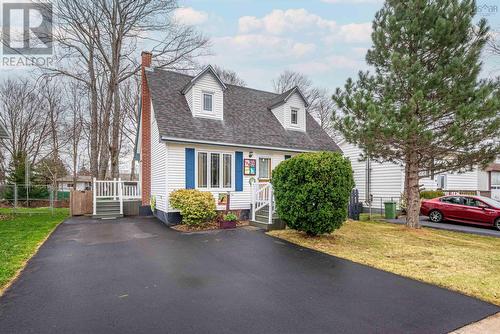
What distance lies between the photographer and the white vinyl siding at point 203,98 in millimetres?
13672

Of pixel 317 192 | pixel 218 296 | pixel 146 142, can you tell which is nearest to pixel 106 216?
pixel 146 142

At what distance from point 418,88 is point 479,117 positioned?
2065 millimetres

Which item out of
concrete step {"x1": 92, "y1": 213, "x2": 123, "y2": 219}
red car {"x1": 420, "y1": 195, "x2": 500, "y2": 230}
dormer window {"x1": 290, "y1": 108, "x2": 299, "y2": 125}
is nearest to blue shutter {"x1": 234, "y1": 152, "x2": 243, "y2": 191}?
dormer window {"x1": 290, "y1": 108, "x2": 299, "y2": 125}

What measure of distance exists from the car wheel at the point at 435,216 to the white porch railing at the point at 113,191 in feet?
51.5

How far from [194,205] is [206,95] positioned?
5.91m

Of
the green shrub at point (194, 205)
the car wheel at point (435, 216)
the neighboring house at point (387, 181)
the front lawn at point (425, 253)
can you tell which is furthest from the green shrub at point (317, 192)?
the neighboring house at point (387, 181)

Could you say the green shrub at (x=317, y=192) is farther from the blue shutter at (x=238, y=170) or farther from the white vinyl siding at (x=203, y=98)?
the white vinyl siding at (x=203, y=98)

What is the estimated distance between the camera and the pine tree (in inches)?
384

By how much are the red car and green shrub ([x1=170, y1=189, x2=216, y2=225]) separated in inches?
438

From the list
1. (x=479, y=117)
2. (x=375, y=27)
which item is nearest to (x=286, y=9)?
(x=375, y=27)

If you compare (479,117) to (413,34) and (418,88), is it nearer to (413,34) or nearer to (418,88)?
(418,88)

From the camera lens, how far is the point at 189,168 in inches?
479

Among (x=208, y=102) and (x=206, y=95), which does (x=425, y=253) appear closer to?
(x=208, y=102)

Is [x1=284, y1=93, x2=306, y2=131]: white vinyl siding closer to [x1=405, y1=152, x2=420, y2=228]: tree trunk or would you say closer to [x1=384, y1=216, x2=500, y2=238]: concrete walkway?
[x1=405, y1=152, x2=420, y2=228]: tree trunk
